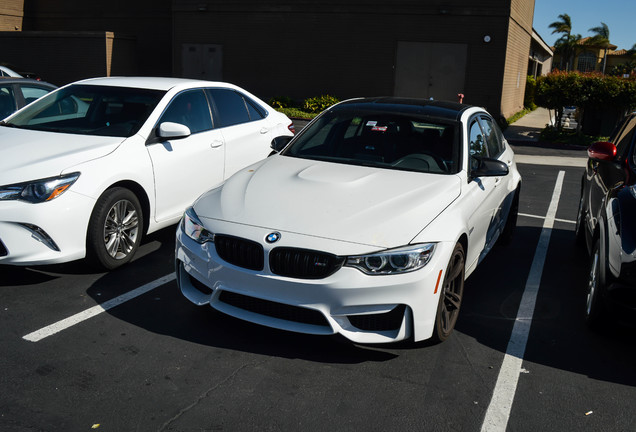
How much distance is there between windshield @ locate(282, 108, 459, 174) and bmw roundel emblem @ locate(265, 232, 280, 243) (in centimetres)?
152

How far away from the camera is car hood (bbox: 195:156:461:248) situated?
407cm

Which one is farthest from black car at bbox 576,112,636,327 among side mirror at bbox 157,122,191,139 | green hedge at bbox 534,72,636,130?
green hedge at bbox 534,72,636,130

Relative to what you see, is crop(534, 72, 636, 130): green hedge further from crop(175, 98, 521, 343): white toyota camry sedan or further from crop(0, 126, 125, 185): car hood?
crop(0, 126, 125, 185): car hood

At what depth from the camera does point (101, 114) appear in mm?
6348

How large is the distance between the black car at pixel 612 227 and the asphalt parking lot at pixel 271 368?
0.28 m

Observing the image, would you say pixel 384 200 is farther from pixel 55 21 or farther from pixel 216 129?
pixel 55 21

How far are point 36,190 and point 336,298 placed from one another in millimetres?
2641

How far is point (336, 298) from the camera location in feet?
12.8

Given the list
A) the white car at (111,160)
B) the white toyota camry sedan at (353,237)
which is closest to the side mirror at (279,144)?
the white toyota camry sedan at (353,237)

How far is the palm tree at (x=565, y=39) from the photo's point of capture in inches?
2756

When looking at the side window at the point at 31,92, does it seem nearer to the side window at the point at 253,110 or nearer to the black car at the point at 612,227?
the side window at the point at 253,110

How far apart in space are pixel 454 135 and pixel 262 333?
7.56ft

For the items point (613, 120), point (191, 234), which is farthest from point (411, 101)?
point (613, 120)

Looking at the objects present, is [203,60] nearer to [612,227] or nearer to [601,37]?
[612,227]
